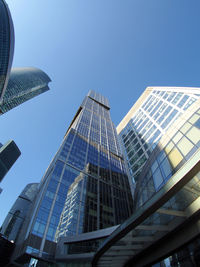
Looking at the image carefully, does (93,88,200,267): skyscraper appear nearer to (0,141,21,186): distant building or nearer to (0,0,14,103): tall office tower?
(0,0,14,103): tall office tower

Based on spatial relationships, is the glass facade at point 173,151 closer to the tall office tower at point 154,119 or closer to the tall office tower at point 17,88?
the tall office tower at point 154,119

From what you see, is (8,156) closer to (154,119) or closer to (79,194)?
(79,194)

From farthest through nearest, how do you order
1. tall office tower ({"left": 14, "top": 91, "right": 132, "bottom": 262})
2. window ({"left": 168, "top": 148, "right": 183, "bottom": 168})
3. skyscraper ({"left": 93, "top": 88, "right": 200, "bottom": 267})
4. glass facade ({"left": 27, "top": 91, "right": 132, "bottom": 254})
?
glass facade ({"left": 27, "top": 91, "right": 132, "bottom": 254}) < tall office tower ({"left": 14, "top": 91, "right": 132, "bottom": 262}) < window ({"left": 168, "top": 148, "right": 183, "bottom": 168}) < skyscraper ({"left": 93, "top": 88, "right": 200, "bottom": 267})

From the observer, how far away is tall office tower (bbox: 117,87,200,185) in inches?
1563

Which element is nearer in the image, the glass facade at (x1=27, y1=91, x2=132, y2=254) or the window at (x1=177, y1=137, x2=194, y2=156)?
the window at (x1=177, y1=137, x2=194, y2=156)

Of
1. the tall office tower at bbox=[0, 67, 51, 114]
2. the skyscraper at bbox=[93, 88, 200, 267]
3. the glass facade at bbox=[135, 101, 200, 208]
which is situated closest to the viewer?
the skyscraper at bbox=[93, 88, 200, 267]

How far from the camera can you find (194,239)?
895cm

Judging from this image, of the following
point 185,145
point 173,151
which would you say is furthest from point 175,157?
point 185,145

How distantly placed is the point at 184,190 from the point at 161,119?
40394 mm

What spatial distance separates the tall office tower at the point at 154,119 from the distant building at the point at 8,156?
511ft

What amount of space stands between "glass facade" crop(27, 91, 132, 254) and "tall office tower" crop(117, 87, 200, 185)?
15.9m

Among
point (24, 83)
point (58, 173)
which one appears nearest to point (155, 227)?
point (58, 173)

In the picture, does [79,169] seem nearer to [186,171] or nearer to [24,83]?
[186,171]

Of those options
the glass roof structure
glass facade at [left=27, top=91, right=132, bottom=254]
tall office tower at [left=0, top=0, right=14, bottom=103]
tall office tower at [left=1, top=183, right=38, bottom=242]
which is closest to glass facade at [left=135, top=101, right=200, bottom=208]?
the glass roof structure
